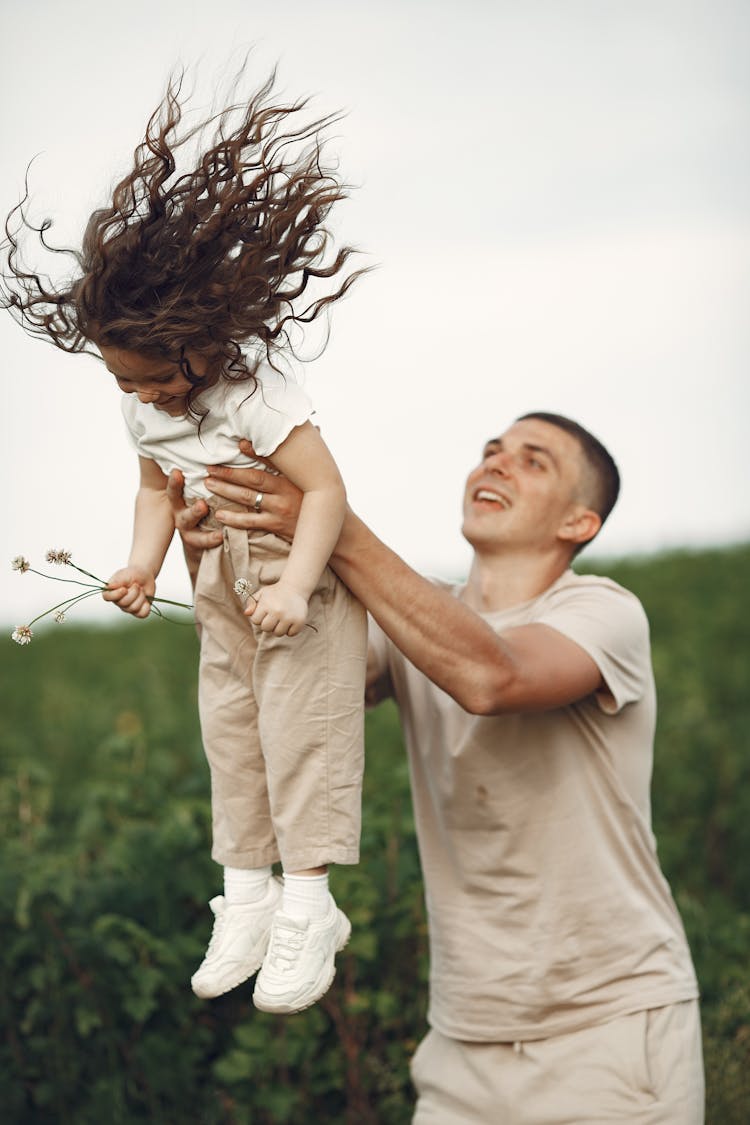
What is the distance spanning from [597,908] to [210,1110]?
1.57 m

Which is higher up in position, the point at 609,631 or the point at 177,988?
the point at 609,631

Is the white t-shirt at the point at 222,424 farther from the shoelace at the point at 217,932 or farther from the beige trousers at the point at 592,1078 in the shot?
the beige trousers at the point at 592,1078

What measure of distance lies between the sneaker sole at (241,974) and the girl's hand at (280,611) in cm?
77

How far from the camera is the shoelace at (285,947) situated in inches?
113

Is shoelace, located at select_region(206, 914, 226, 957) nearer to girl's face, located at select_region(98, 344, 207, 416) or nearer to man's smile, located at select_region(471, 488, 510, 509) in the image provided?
girl's face, located at select_region(98, 344, 207, 416)

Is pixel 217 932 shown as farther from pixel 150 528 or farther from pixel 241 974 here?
pixel 150 528

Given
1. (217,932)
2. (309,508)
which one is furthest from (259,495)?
(217,932)

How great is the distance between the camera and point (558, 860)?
3.59 metres

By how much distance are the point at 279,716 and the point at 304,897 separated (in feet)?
1.28

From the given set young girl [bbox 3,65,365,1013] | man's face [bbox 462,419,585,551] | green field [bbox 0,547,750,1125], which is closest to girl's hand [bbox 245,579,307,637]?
young girl [bbox 3,65,365,1013]

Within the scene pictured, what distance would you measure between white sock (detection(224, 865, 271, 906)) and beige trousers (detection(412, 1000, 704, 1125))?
90cm

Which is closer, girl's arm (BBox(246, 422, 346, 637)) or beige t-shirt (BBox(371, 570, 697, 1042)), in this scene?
girl's arm (BBox(246, 422, 346, 637))

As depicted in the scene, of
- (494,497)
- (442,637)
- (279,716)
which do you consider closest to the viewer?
(279,716)

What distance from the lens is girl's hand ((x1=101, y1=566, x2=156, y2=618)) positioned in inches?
119
